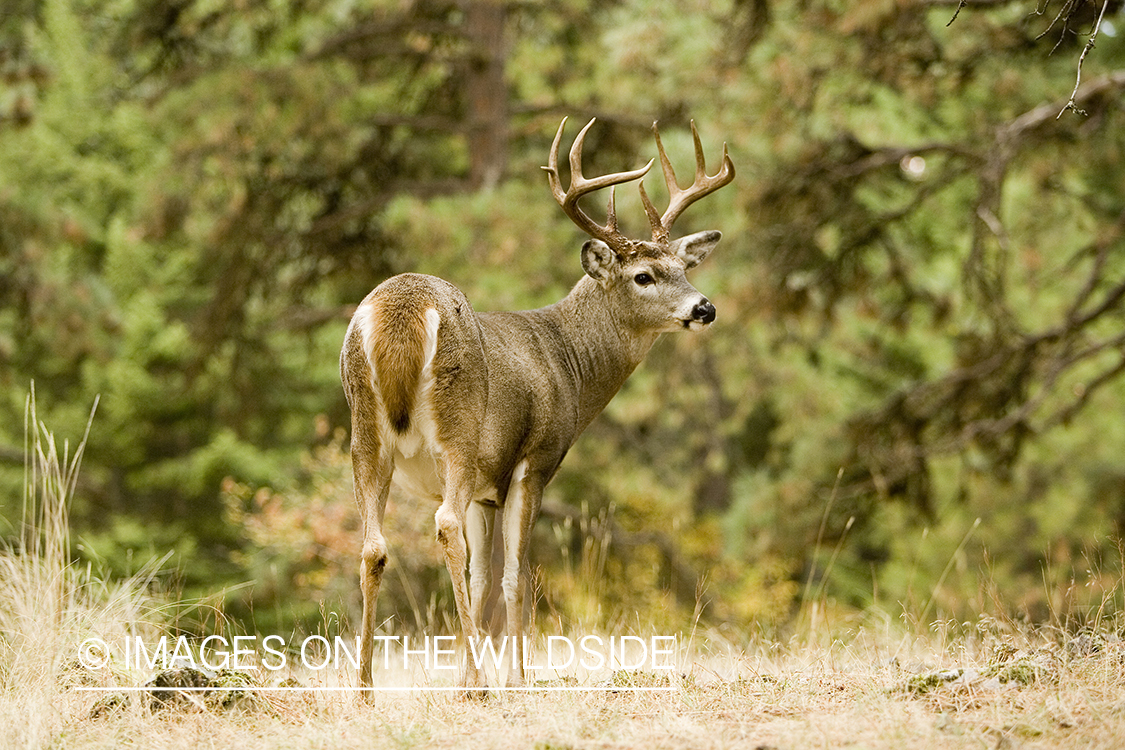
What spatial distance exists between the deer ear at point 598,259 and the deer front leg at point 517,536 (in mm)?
1197

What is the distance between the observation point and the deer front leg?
199 inches

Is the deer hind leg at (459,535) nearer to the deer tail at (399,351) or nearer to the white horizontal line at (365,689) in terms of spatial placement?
the white horizontal line at (365,689)

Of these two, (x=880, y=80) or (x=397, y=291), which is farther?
(x=880, y=80)

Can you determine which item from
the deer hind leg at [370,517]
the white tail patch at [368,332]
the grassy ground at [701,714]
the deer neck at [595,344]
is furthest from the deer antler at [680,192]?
the grassy ground at [701,714]

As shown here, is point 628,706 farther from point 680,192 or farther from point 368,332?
point 680,192

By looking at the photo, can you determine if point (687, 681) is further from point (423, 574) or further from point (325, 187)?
point (325, 187)

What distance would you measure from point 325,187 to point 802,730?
1018cm

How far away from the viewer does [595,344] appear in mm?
5871

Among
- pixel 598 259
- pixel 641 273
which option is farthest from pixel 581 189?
pixel 641 273

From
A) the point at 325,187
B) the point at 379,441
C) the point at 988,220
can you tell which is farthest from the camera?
the point at 325,187

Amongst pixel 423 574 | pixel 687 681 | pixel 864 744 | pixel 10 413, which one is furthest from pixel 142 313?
pixel 864 744

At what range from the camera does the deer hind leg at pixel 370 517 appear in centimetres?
445

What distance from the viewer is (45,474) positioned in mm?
4941

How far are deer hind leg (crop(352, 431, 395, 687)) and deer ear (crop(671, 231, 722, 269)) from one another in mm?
2263
